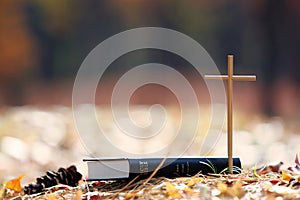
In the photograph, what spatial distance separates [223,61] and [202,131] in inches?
39.6

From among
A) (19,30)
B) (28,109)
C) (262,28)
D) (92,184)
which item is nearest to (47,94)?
(28,109)

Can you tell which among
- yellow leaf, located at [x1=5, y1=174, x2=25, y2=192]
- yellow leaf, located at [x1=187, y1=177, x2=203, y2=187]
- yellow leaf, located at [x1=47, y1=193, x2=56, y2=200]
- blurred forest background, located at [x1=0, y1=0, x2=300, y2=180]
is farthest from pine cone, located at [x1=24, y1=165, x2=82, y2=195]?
blurred forest background, located at [x1=0, y1=0, x2=300, y2=180]

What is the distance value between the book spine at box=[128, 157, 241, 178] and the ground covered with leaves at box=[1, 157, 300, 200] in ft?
0.06

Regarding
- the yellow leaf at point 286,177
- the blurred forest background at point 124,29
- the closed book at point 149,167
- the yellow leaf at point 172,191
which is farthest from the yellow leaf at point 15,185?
the blurred forest background at point 124,29

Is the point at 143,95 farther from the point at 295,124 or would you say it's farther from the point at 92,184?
the point at 92,184

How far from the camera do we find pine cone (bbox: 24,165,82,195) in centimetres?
127

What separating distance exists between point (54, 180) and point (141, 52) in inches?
103

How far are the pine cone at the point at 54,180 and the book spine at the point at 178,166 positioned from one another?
27cm

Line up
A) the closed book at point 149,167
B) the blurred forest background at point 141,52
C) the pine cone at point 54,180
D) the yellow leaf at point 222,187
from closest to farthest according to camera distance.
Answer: the yellow leaf at point 222,187, the closed book at point 149,167, the pine cone at point 54,180, the blurred forest background at point 141,52

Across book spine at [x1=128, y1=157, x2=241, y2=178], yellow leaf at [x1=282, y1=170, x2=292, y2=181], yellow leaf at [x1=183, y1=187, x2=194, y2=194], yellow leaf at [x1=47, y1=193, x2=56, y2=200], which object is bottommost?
yellow leaf at [x1=47, y1=193, x2=56, y2=200]

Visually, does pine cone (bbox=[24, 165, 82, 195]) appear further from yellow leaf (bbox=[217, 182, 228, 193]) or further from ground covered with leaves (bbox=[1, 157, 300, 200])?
yellow leaf (bbox=[217, 182, 228, 193])

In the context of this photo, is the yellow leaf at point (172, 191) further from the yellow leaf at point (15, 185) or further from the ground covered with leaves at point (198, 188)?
the yellow leaf at point (15, 185)

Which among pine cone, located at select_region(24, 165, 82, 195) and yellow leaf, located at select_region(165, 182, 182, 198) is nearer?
yellow leaf, located at select_region(165, 182, 182, 198)

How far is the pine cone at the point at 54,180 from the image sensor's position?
127cm
